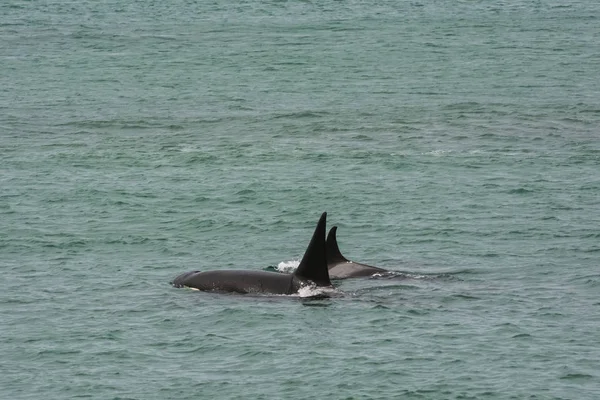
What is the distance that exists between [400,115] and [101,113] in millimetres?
14060

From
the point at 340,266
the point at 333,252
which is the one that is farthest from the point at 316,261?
the point at 333,252

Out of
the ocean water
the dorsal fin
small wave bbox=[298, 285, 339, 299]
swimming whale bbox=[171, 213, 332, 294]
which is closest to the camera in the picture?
the ocean water

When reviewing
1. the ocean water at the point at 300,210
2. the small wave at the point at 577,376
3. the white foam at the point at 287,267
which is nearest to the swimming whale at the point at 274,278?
the ocean water at the point at 300,210

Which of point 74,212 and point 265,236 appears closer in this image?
point 265,236

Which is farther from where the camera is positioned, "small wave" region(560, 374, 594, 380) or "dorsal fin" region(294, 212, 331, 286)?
"dorsal fin" region(294, 212, 331, 286)

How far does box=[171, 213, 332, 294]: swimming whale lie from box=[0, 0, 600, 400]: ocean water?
1.46 feet

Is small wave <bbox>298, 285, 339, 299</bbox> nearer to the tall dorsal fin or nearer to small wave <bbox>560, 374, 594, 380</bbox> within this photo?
the tall dorsal fin

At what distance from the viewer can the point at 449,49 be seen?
286ft

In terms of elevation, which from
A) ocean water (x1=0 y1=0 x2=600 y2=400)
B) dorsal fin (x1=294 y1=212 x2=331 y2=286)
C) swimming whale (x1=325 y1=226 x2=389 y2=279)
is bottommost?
Result: ocean water (x1=0 y1=0 x2=600 y2=400)

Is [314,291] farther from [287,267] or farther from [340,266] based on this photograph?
[287,267]

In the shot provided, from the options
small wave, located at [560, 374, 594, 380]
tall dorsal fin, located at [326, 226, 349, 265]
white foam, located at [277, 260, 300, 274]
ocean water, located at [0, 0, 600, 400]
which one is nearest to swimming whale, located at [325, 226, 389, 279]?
tall dorsal fin, located at [326, 226, 349, 265]

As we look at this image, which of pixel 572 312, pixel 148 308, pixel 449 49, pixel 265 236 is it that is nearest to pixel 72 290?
pixel 148 308

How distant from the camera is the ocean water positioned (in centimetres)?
2856

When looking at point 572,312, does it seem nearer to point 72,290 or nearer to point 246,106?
point 72,290
